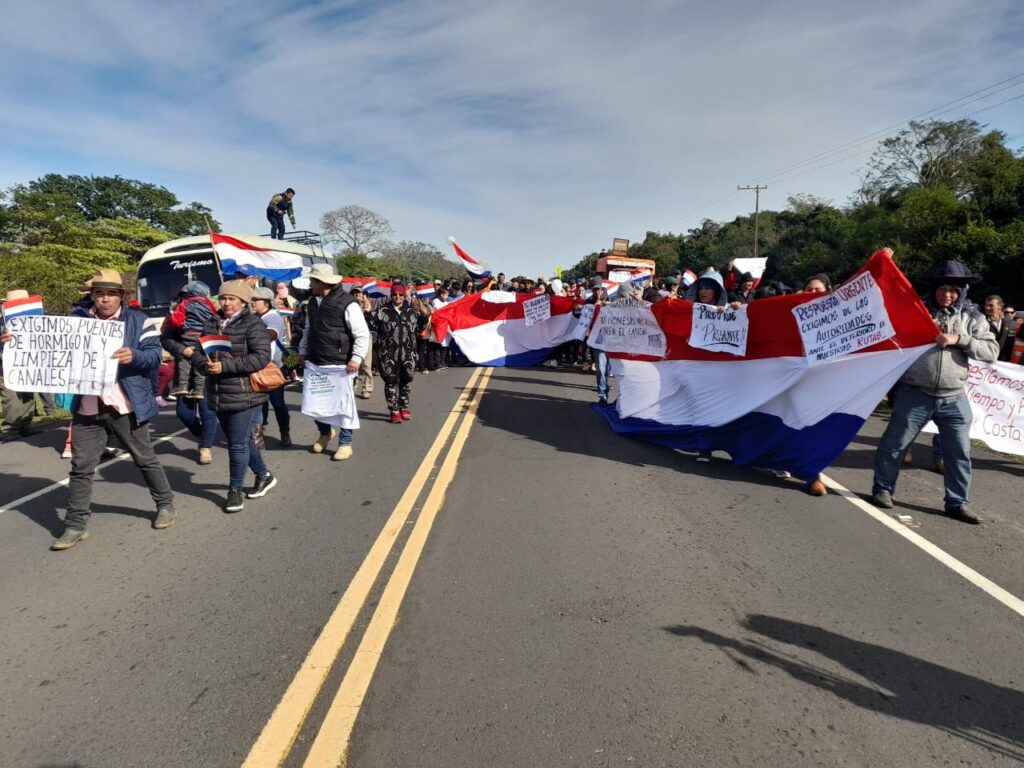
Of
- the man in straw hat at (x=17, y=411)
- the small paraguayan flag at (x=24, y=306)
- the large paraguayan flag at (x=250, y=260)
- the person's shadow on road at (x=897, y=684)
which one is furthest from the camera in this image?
the large paraguayan flag at (x=250, y=260)

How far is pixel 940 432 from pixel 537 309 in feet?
31.0

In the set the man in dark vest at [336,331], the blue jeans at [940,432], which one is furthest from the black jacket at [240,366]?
the blue jeans at [940,432]

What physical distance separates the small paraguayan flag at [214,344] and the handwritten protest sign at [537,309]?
31.0 ft

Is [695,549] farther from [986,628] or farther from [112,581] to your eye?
[112,581]

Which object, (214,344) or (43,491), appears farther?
(43,491)

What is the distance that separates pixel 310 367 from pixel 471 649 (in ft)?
14.5

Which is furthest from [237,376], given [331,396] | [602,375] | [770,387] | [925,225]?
[925,225]

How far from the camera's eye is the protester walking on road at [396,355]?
8797 millimetres

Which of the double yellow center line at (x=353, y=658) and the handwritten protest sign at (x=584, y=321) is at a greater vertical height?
the handwritten protest sign at (x=584, y=321)

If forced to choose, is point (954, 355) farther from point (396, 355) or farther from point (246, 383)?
point (396, 355)

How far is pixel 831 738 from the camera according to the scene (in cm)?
248

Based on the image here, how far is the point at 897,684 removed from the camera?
2.84m

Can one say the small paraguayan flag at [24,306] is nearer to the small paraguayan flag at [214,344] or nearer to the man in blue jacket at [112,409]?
the man in blue jacket at [112,409]

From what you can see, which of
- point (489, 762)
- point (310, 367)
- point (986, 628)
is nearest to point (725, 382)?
point (986, 628)
